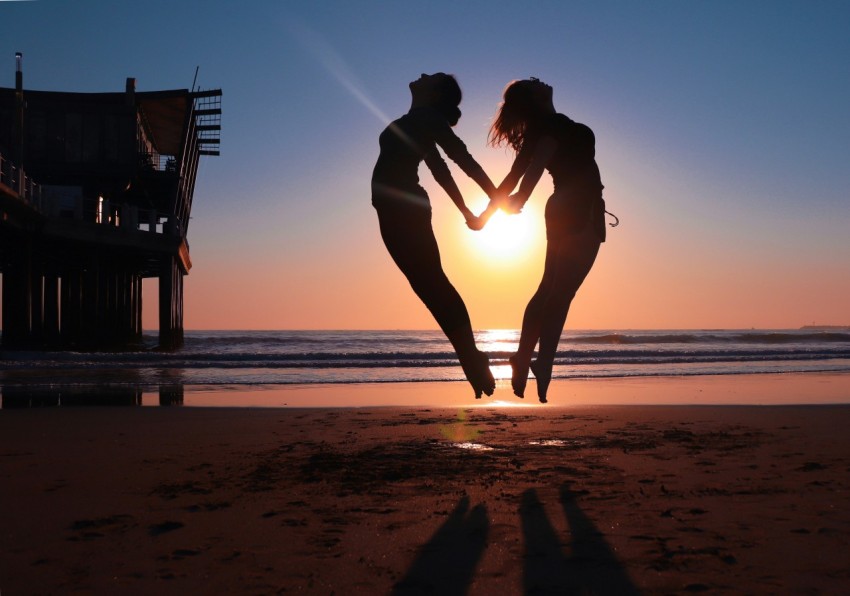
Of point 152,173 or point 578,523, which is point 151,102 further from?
point 578,523

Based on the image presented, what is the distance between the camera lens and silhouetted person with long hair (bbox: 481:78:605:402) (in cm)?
415

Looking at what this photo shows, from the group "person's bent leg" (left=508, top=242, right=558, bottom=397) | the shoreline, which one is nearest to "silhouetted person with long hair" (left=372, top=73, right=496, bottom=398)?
"person's bent leg" (left=508, top=242, right=558, bottom=397)

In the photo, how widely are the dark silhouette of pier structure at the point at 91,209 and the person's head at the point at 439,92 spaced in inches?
1126

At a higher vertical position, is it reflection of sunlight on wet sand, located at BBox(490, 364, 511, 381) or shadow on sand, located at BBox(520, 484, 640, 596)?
shadow on sand, located at BBox(520, 484, 640, 596)

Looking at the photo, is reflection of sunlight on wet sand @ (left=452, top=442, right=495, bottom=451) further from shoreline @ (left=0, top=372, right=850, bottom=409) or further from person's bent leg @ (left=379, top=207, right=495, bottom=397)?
person's bent leg @ (left=379, top=207, right=495, bottom=397)

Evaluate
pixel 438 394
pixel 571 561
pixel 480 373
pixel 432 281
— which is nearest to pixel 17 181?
pixel 438 394

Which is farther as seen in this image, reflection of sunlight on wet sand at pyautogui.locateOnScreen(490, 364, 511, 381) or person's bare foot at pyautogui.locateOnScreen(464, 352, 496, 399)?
reflection of sunlight on wet sand at pyautogui.locateOnScreen(490, 364, 511, 381)

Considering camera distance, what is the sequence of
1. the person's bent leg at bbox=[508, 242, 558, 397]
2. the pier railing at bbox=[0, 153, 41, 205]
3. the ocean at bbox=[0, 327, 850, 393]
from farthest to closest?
the ocean at bbox=[0, 327, 850, 393] < the pier railing at bbox=[0, 153, 41, 205] < the person's bent leg at bbox=[508, 242, 558, 397]

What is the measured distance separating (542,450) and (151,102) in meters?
37.8

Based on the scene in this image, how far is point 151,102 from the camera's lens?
139ft

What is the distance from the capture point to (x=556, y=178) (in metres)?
4.27

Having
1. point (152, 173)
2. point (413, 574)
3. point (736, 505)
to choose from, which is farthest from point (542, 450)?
point (152, 173)

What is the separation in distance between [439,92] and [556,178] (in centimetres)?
82

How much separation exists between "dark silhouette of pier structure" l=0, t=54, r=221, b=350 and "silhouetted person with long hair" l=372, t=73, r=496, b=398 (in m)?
28.6
